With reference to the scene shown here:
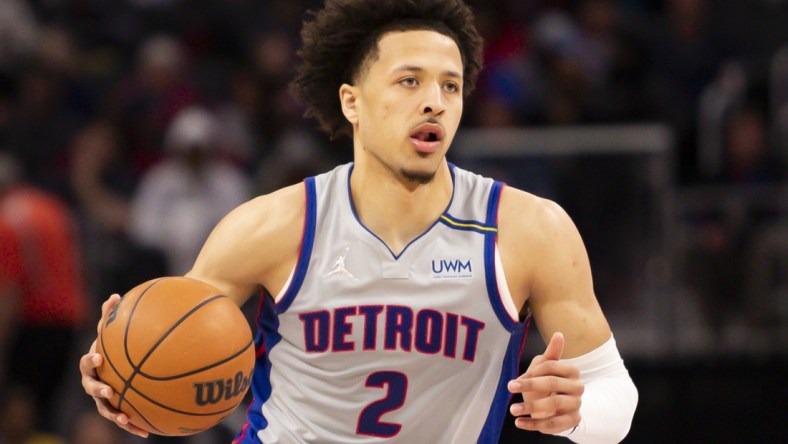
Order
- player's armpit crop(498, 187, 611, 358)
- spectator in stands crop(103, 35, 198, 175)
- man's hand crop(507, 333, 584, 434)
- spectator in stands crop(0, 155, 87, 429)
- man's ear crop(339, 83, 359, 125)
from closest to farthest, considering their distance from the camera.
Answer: man's hand crop(507, 333, 584, 434) < player's armpit crop(498, 187, 611, 358) < man's ear crop(339, 83, 359, 125) < spectator in stands crop(0, 155, 87, 429) < spectator in stands crop(103, 35, 198, 175)

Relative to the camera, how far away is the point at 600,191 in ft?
28.3

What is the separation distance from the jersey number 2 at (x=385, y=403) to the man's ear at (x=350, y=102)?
0.97 metres

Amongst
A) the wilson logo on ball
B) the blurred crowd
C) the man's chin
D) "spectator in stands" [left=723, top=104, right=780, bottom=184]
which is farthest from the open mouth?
"spectator in stands" [left=723, top=104, right=780, bottom=184]

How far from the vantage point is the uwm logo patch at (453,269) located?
4.43 metres

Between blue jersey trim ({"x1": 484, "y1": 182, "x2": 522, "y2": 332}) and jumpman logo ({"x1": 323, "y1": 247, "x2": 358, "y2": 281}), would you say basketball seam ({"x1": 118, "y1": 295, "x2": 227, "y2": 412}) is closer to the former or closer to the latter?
jumpman logo ({"x1": 323, "y1": 247, "x2": 358, "y2": 281})

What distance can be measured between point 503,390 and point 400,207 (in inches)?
29.6

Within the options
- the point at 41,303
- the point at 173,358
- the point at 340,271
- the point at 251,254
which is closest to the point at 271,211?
the point at 251,254

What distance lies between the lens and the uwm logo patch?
4.43 m

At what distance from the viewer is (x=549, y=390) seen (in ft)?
12.5

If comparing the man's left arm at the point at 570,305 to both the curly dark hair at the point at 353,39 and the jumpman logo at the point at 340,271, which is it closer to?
the jumpman logo at the point at 340,271

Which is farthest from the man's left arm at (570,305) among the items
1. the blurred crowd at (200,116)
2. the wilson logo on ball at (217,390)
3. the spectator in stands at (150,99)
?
the spectator in stands at (150,99)

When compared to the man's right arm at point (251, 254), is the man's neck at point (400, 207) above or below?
above

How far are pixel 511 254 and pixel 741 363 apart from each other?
4.16 m

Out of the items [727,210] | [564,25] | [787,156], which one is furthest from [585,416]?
[564,25]
